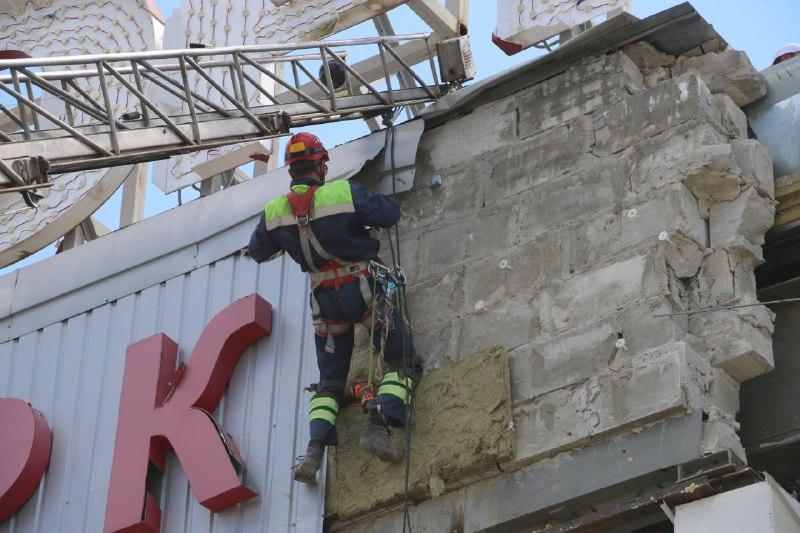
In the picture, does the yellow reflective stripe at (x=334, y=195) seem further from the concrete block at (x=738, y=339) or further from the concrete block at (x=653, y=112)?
the concrete block at (x=738, y=339)

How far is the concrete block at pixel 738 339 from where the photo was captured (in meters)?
10.3

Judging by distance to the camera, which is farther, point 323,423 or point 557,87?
point 557,87

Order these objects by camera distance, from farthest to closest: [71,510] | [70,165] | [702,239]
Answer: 1. [71,510]
2. [70,165]
3. [702,239]

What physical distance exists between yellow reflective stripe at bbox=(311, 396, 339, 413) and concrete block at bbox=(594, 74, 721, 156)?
2.43m

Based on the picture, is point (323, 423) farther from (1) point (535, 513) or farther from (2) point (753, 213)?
(2) point (753, 213)

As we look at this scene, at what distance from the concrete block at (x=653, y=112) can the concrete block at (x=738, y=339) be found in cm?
146

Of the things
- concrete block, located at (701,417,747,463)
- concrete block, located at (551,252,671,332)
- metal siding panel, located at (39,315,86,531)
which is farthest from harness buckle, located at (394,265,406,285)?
metal siding panel, located at (39,315,86,531)

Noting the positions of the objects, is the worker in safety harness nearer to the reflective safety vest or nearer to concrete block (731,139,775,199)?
the reflective safety vest

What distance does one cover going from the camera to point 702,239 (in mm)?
10953

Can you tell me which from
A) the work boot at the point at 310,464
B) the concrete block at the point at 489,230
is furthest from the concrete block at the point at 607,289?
the work boot at the point at 310,464

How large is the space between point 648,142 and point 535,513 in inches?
104

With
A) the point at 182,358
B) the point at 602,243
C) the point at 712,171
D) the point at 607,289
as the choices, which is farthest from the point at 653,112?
the point at 182,358

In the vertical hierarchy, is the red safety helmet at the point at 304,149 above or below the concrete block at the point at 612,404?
above

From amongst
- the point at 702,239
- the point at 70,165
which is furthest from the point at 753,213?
the point at 70,165
